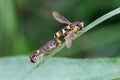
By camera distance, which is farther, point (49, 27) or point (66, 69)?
point (49, 27)

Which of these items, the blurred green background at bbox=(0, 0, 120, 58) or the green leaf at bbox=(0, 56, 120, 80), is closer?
the green leaf at bbox=(0, 56, 120, 80)

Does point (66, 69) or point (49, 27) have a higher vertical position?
point (49, 27)

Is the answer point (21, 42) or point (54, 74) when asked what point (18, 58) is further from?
point (21, 42)

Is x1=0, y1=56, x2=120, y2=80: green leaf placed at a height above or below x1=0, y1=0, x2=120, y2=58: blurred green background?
below

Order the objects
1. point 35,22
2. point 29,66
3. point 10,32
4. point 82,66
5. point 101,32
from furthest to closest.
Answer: point 35,22 < point 101,32 < point 10,32 < point 29,66 < point 82,66

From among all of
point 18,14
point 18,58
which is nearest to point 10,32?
point 18,14
